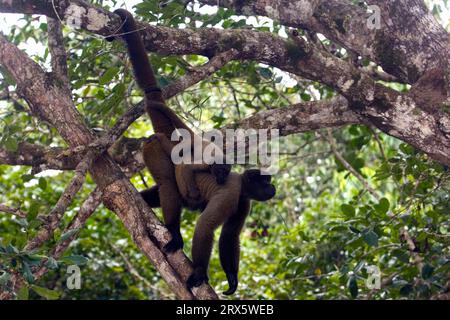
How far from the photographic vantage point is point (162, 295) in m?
8.26

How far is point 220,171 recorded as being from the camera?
5809 millimetres

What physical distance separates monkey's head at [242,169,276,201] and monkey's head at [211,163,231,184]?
37 centimetres

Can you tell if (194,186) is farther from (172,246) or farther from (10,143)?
(10,143)

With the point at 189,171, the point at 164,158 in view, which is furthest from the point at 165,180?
the point at 189,171

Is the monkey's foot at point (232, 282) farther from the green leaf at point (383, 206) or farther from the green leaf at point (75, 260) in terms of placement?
the green leaf at point (75, 260)

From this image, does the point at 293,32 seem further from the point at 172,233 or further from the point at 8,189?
the point at 8,189

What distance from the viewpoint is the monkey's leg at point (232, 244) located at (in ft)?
19.9

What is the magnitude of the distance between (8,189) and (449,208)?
594 centimetres

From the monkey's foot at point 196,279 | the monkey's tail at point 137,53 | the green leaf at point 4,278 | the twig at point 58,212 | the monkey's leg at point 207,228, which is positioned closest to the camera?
the green leaf at point 4,278

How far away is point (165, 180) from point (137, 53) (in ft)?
4.00

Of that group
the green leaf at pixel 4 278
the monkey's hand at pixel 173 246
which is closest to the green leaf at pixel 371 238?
the monkey's hand at pixel 173 246

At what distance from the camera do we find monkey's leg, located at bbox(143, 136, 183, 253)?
18.0 ft

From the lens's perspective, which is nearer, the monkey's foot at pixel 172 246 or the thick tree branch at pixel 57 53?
the monkey's foot at pixel 172 246
